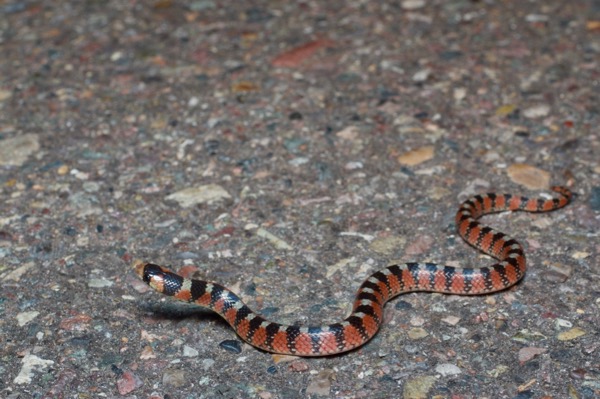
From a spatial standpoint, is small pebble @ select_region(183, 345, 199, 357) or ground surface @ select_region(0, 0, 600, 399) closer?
ground surface @ select_region(0, 0, 600, 399)

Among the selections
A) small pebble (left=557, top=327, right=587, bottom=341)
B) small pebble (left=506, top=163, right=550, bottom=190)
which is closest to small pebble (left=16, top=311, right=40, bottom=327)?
small pebble (left=557, top=327, right=587, bottom=341)

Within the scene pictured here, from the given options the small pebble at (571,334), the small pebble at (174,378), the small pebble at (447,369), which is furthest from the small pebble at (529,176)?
the small pebble at (174,378)

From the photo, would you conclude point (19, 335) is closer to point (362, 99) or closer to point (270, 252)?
point (270, 252)

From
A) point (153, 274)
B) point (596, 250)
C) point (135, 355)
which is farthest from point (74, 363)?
point (596, 250)

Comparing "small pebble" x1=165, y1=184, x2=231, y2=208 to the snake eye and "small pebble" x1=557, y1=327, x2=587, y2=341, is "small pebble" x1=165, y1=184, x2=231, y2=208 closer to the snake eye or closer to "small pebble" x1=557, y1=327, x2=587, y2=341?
the snake eye

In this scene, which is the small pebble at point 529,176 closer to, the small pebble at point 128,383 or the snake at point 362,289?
the snake at point 362,289
